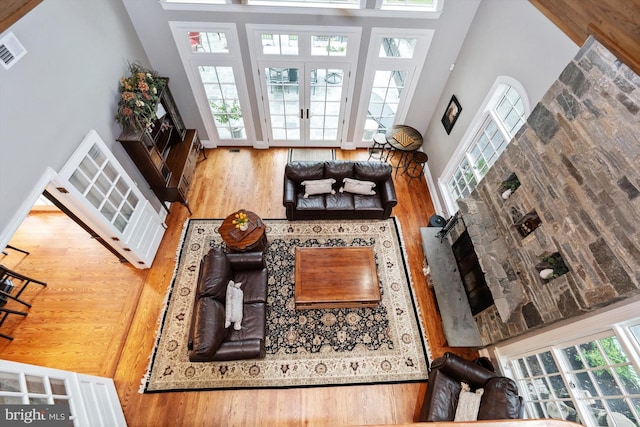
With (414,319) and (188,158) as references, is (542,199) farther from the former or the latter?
(188,158)

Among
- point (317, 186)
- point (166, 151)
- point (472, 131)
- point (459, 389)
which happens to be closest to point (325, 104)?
point (317, 186)

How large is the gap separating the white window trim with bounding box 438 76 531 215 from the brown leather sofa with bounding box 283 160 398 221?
1.02 metres

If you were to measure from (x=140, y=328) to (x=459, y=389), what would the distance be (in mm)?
4076

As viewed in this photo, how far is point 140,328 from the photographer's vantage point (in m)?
4.04

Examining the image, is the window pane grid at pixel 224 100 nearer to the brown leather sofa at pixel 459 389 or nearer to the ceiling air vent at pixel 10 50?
the ceiling air vent at pixel 10 50

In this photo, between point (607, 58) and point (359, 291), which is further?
point (359, 291)

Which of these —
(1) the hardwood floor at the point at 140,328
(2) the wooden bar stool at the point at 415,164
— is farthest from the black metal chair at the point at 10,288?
(2) the wooden bar stool at the point at 415,164

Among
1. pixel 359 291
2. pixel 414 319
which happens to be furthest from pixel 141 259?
pixel 414 319

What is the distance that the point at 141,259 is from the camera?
14.4 feet

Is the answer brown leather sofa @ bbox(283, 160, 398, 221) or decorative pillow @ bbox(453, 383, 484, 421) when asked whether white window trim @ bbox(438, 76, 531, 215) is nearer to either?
brown leather sofa @ bbox(283, 160, 398, 221)

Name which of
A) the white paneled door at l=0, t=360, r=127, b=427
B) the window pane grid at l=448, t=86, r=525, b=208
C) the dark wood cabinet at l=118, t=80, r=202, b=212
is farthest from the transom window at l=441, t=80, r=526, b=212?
the white paneled door at l=0, t=360, r=127, b=427

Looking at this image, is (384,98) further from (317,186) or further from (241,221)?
(241,221)

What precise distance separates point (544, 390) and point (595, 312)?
1093 millimetres

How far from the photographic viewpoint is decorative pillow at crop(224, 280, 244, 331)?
3.60 m
